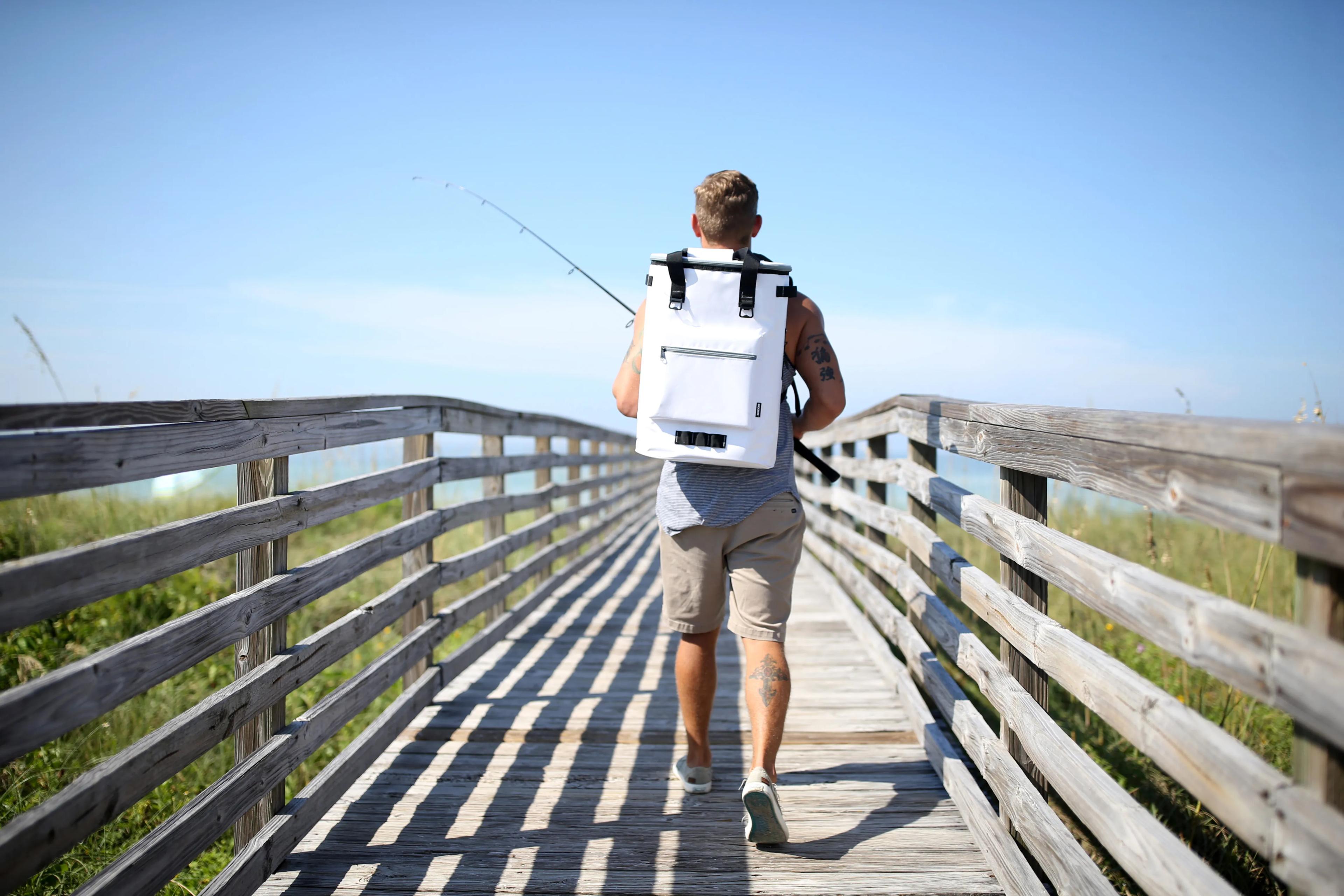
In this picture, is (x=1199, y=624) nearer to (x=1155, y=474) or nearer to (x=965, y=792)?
(x=1155, y=474)

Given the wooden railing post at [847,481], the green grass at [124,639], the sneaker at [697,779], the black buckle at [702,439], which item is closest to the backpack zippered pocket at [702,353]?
the black buckle at [702,439]

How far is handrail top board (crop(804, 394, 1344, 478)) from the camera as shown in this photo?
1113mm

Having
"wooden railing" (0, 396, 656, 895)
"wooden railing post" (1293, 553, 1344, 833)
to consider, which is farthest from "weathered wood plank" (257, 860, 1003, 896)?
"wooden railing post" (1293, 553, 1344, 833)

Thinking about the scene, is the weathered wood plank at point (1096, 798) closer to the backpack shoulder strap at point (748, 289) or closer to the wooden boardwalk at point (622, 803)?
the wooden boardwalk at point (622, 803)

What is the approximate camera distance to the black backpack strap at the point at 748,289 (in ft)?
7.73

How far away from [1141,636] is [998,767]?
0.62 metres

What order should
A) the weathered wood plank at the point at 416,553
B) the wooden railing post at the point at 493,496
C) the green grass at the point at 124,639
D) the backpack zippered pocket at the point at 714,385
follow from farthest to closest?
the wooden railing post at the point at 493,496
the weathered wood plank at the point at 416,553
the green grass at the point at 124,639
the backpack zippered pocket at the point at 714,385

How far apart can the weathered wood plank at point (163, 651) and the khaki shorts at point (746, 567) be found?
1.02 meters

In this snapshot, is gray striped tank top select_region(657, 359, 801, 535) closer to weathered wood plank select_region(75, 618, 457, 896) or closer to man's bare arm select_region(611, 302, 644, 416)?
man's bare arm select_region(611, 302, 644, 416)

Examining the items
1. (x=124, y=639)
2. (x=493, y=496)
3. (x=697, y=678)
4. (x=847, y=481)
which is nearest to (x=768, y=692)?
(x=697, y=678)

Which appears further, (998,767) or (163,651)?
(998,767)

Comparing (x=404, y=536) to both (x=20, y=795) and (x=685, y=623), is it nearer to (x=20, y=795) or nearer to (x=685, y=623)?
(x=685, y=623)

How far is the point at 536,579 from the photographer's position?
21.4 feet

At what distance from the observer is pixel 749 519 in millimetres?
2568
